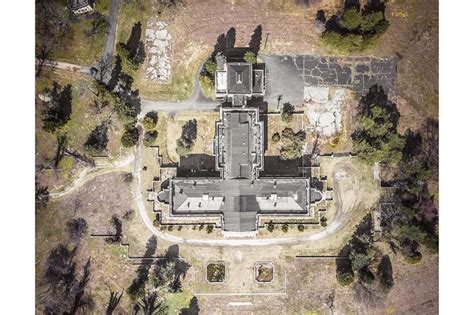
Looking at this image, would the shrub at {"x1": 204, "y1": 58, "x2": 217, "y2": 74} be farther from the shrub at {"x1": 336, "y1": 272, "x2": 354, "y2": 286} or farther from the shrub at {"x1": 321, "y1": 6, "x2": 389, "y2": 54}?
the shrub at {"x1": 336, "y1": 272, "x2": 354, "y2": 286}

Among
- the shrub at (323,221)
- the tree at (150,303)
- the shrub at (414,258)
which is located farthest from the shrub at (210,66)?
the shrub at (414,258)

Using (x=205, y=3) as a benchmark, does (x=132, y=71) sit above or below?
below

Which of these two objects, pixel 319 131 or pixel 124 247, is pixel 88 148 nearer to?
pixel 124 247

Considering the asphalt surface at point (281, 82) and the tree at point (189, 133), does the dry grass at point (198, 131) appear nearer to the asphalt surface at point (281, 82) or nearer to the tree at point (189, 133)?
the tree at point (189, 133)

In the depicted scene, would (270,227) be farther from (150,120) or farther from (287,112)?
(150,120)

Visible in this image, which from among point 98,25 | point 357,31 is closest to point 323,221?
point 357,31

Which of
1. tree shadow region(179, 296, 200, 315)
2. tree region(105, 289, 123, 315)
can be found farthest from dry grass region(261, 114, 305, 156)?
tree region(105, 289, 123, 315)

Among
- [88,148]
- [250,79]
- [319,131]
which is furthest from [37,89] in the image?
[319,131]
